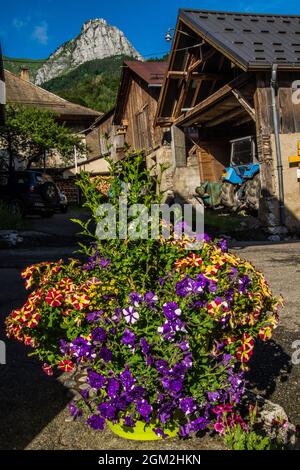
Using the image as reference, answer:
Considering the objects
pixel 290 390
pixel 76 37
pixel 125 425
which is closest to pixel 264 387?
pixel 290 390

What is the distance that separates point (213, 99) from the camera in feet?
44.9

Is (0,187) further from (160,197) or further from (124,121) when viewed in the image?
(160,197)

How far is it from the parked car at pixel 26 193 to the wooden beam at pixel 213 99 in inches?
223

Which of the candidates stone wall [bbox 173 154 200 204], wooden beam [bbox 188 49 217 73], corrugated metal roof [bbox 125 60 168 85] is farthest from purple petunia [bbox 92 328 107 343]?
corrugated metal roof [bbox 125 60 168 85]

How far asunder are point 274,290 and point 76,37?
170609mm

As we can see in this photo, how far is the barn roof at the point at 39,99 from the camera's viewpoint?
32.4m

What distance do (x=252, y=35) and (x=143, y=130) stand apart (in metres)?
10.8

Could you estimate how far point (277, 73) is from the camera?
1172 centimetres

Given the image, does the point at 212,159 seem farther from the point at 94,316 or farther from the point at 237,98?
the point at 94,316

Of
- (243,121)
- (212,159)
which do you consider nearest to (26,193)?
(212,159)

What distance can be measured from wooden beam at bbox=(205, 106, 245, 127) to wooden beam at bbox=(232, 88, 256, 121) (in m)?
2.87

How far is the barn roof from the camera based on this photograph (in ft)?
106

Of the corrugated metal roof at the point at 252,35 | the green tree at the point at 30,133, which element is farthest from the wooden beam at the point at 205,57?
the green tree at the point at 30,133

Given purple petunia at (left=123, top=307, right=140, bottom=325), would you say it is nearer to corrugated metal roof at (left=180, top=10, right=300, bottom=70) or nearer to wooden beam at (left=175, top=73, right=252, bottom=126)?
corrugated metal roof at (left=180, top=10, right=300, bottom=70)
